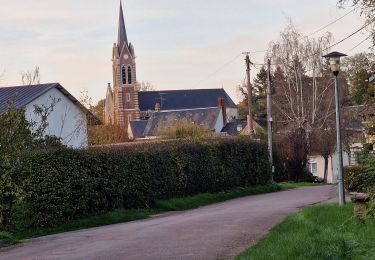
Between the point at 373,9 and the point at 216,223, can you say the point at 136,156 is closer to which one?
the point at 216,223

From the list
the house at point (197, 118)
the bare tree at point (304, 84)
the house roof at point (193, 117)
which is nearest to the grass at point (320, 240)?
the bare tree at point (304, 84)

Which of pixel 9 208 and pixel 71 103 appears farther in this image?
pixel 71 103

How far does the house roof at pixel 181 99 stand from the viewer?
121312 mm

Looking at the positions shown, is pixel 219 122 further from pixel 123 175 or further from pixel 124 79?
pixel 123 175

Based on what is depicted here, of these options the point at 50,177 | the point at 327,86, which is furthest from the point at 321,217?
the point at 327,86

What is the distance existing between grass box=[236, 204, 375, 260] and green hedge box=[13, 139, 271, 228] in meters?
8.31

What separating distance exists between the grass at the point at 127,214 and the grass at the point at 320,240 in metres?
7.81

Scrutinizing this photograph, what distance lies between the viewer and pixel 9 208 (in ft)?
62.1

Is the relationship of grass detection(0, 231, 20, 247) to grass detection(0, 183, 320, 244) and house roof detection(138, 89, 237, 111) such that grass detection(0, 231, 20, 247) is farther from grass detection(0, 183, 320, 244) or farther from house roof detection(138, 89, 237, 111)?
house roof detection(138, 89, 237, 111)

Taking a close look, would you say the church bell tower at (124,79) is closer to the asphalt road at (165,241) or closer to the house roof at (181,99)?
the house roof at (181,99)

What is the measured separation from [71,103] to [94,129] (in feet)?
12.5

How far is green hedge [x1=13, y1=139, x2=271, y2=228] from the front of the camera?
20016mm

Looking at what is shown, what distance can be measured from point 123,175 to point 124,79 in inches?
3824

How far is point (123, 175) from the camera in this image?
24391 millimetres
